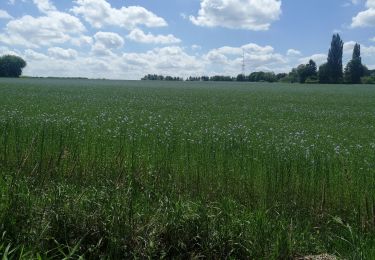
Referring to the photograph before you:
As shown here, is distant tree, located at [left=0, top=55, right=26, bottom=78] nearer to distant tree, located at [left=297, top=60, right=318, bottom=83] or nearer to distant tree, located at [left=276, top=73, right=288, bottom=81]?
distant tree, located at [left=276, top=73, right=288, bottom=81]

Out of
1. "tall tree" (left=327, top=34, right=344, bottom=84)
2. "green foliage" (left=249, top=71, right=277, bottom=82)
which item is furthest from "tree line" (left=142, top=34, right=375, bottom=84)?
"green foliage" (left=249, top=71, right=277, bottom=82)

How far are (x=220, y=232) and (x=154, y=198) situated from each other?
5.56ft

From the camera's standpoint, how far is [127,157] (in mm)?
7734

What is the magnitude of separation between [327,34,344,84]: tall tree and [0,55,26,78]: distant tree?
9049 centimetres

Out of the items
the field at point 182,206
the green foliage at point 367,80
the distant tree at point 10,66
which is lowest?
the green foliage at point 367,80

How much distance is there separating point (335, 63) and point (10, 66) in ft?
304

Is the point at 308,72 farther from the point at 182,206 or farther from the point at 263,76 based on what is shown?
the point at 182,206

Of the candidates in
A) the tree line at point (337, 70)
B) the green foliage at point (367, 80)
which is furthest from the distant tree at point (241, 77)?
the green foliage at point (367, 80)

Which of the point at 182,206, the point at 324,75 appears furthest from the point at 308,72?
the point at 182,206

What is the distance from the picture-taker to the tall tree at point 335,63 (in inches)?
4215

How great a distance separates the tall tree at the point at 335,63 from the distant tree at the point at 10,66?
9049 centimetres

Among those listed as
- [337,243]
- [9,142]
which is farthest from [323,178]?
[9,142]

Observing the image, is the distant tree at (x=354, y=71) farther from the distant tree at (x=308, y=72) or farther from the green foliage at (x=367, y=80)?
the distant tree at (x=308, y=72)

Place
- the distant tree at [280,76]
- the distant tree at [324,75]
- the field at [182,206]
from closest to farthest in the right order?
the field at [182,206]
the distant tree at [324,75]
the distant tree at [280,76]
